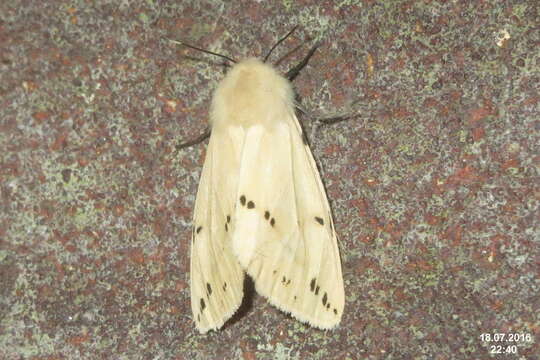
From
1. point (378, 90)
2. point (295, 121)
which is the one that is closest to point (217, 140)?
point (295, 121)

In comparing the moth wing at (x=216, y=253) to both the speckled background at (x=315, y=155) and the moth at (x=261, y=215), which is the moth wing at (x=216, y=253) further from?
the speckled background at (x=315, y=155)

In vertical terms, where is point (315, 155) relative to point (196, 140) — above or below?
above

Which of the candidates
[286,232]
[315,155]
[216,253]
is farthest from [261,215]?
[315,155]

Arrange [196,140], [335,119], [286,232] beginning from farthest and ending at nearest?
[196,140] → [335,119] → [286,232]

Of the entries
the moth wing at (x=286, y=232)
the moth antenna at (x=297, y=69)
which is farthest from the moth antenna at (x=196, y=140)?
the moth antenna at (x=297, y=69)

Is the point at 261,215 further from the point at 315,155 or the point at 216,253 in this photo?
the point at 315,155

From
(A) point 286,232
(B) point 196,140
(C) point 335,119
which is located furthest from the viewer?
(B) point 196,140

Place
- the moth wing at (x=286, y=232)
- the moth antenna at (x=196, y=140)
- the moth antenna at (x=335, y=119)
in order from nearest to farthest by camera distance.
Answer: the moth wing at (x=286, y=232) → the moth antenna at (x=335, y=119) → the moth antenna at (x=196, y=140)
